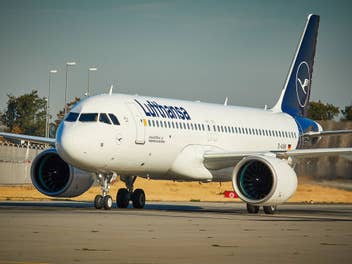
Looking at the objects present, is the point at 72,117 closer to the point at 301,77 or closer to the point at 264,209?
the point at 264,209

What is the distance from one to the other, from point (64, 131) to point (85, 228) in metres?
10.1

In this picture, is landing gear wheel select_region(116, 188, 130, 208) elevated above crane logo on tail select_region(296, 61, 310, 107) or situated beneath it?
situated beneath

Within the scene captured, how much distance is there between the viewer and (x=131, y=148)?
3291 centimetres

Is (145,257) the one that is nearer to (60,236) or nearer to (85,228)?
(60,236)

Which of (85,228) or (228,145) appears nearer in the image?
(85,228)

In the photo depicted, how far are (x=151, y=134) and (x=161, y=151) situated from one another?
84 cm

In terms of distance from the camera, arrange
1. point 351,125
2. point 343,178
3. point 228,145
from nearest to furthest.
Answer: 1. point 228,145
2. point 343,178
3. point 351,125

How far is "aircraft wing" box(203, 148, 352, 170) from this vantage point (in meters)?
34.3

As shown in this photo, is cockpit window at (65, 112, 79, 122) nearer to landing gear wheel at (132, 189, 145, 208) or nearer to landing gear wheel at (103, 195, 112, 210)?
Answer: landing gear wheel at (103, 195, 112, 210)

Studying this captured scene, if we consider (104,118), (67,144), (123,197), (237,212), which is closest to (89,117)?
(104,118)

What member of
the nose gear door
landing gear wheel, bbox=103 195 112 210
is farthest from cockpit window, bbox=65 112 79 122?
landing gear wheel, bbox=103 195 112 210

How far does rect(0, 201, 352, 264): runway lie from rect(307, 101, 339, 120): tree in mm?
105528

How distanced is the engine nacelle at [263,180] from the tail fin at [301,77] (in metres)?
13.1

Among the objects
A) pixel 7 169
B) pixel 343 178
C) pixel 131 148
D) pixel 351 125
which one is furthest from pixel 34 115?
pixel 131 148
